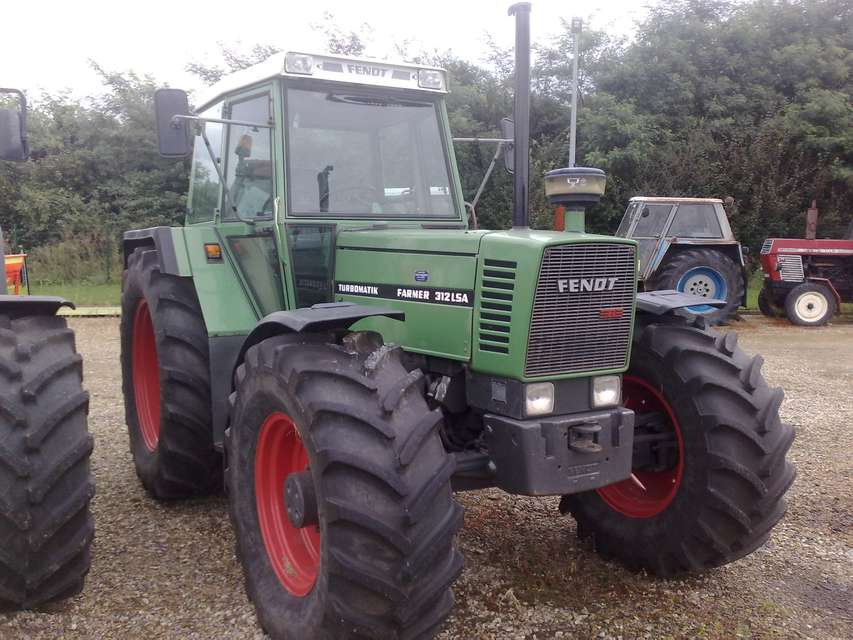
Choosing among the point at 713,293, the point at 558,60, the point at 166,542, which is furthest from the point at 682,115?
the point at 166,542

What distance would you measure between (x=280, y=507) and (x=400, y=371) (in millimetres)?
928

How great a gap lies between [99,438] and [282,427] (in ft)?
11.5

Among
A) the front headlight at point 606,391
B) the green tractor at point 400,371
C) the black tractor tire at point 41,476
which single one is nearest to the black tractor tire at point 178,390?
the green tractor at point 400,371

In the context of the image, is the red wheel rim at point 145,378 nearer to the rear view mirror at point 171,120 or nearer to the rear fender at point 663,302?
the rear view mirror at point 171,120

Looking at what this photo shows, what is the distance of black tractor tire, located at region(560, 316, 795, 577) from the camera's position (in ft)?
10.7

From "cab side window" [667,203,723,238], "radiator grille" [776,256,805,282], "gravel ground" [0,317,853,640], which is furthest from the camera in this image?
"radiator grille" [776,256,805,282]

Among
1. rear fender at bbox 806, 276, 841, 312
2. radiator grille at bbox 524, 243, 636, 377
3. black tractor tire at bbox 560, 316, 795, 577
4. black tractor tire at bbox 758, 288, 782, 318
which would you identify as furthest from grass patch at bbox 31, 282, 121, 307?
radiator grille at bbox 524, 243, 636, 377

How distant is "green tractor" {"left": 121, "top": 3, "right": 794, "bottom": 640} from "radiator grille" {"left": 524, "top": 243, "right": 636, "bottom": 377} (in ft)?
0.03

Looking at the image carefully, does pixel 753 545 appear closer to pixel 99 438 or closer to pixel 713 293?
pixel 99 438

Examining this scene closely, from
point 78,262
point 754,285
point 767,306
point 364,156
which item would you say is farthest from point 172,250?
point 754,285

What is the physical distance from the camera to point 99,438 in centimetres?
599

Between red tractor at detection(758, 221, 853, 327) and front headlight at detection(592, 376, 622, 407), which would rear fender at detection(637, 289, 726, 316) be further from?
red tractor at detection(758, 221, 853, 327)

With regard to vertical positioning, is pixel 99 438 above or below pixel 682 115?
below

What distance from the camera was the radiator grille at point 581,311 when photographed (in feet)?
9.81
